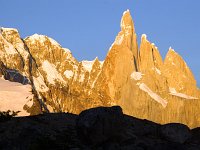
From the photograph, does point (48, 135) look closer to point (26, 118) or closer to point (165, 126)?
point (26, 118)

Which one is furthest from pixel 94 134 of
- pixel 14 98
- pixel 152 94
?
pixel 152 94

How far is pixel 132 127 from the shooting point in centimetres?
1256

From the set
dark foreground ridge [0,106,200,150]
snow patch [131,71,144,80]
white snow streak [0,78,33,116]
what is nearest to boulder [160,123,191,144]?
dark foreground ridge [0,106,200,150]

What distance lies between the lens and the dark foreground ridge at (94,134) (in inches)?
434

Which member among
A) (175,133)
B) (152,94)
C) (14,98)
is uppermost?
(152,94)

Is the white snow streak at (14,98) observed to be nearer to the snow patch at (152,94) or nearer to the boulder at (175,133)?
the boulder at (175,133)

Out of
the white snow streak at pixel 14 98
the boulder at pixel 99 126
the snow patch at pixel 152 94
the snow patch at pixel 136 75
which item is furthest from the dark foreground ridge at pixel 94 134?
the snow patch at pixel 136 75

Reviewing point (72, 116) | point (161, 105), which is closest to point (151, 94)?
point (161, 105)

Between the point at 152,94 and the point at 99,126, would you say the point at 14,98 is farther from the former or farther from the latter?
the point at 152,94

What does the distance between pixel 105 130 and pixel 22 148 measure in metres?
2.09

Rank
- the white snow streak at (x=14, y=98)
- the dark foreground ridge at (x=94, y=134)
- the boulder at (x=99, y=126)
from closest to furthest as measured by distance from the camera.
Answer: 1. the dark foreground ridge at (x=94, y=134)
2. the boulder at (x=99, y=126)
3. the white snow streak at (x=14, y=98)

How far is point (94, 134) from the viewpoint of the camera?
440 inches

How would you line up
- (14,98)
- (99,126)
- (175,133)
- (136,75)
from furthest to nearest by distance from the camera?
1. (136,75)
2. (14,98)
3. (175,133)
4. (99,126)

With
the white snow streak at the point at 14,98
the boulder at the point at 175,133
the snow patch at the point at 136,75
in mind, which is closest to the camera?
the boulder at the point at 175,133
